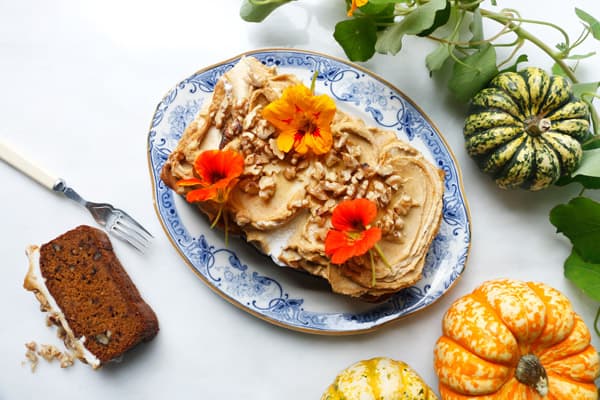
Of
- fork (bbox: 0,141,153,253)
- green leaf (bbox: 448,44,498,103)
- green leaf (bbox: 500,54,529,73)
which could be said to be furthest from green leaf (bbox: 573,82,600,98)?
fork (bbox: 0,141,153,253)

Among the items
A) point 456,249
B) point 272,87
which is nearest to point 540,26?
point 456,249

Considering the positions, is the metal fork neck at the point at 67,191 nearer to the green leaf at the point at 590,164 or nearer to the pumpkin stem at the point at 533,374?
the pumpkin stem at the point at 533,374

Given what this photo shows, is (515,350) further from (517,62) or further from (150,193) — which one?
(150,193)

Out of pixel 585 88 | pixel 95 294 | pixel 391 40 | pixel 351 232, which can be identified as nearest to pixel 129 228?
pixel 95 294

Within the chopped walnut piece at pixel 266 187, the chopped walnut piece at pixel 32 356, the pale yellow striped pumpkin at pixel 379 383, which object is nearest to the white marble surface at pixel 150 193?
the chopped walnut piece at pixel 32 356

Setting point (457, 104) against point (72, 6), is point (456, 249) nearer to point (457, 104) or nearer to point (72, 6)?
point (457, 104)

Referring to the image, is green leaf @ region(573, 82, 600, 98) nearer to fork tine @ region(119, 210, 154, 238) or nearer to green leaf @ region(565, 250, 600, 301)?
green leaf @ region(565, 250, 600, 301)
